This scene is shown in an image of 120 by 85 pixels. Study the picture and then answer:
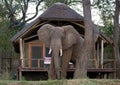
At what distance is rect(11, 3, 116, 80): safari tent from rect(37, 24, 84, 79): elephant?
14.4 feet

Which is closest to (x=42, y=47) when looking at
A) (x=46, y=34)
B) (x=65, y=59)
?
(x=46, y=34)

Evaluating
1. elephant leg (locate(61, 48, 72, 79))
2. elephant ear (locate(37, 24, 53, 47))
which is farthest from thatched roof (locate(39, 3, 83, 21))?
elephant leg (locate(61, 48, 72, 79))

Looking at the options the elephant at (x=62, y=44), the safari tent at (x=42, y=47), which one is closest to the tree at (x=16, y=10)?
the safari tent at (x=42, y=47)

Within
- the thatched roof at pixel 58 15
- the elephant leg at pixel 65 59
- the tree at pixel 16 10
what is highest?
the tree at pixel 16 10

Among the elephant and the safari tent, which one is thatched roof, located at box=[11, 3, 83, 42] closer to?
the safari tent

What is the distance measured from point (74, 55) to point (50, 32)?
176 cm

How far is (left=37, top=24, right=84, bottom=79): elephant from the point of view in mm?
13469

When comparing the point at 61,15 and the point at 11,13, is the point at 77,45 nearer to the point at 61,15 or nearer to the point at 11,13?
the point at 61,15

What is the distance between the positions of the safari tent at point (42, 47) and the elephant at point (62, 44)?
439 centimetres

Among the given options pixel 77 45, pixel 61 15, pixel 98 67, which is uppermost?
pixel 61 15

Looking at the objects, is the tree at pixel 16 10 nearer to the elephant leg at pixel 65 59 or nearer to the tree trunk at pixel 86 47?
the elephant leg at pixel 65 59

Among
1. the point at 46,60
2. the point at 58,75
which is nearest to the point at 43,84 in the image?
the point at 58,75

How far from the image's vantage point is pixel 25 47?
77.0 feet

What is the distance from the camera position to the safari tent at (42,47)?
20.7 meters
